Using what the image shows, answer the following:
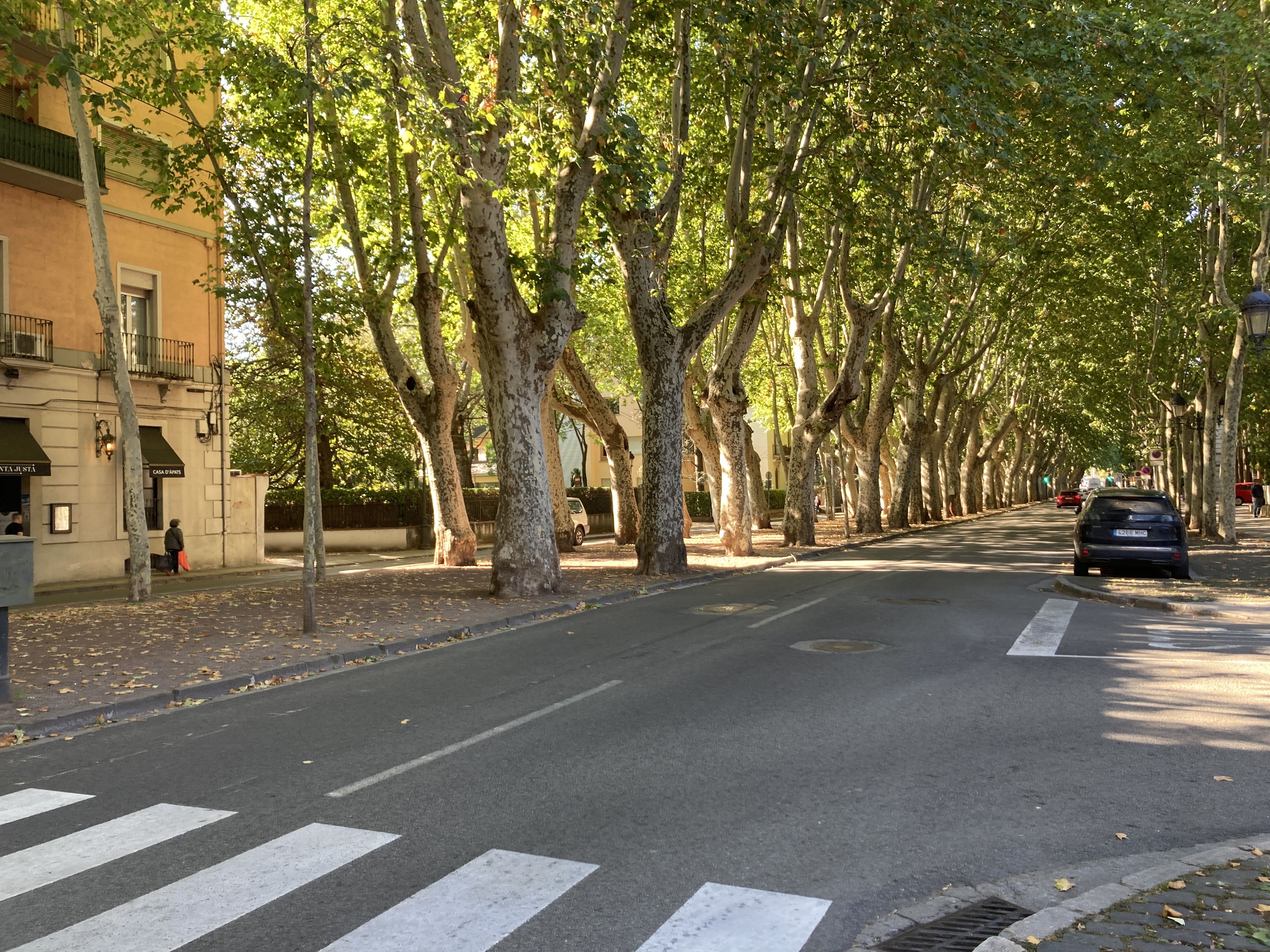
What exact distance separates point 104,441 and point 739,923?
75.2 feet

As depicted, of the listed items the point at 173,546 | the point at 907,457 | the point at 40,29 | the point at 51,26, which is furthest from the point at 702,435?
the point at 40,29

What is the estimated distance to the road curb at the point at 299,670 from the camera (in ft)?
25.7

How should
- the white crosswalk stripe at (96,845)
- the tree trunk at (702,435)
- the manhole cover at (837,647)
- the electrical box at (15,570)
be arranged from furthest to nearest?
1. the tree trunk at (702,435)
2. the manhole cover at (837,647)
3. the electrical box at (15,570)
4. the white crosswalk stripe at (96,845)

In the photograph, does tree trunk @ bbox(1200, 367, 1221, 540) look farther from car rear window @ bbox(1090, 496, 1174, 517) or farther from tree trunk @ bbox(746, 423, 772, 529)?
tree trunk @ bbox(746, 423, 772, 529)

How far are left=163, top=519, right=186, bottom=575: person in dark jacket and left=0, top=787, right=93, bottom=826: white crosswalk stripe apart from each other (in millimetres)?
19453

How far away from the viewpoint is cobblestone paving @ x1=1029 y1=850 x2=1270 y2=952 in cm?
360

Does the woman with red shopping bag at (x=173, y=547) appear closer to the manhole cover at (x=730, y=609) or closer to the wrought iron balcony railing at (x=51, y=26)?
the wrought iron balcony railing at (x=51, y=26)

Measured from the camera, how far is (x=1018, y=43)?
1608 centimetres

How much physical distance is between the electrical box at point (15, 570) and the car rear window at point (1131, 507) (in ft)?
54.1

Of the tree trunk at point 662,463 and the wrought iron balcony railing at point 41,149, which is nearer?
the tree trunk at point 662,463

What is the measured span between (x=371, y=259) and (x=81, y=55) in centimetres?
681

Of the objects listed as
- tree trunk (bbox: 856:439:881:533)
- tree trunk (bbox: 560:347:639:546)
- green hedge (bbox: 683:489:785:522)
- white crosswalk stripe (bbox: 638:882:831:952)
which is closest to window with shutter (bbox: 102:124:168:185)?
tree trunk (bbox: 560:347:639:546)

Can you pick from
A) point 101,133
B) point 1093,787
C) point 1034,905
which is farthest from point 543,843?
point 101,133

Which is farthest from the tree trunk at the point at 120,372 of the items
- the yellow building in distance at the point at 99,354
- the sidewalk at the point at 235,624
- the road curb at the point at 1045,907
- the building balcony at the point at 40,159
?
the road curb at the point at 1045,907
